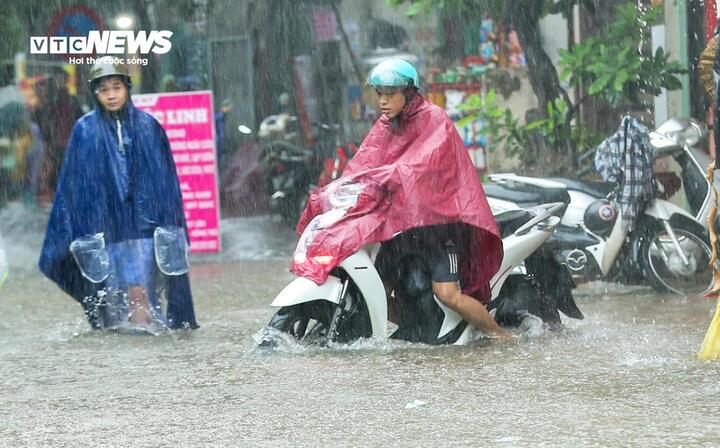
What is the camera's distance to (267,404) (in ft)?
20.4

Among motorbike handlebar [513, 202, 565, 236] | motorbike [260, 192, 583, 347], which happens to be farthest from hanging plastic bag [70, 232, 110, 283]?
motorbike handlebar [513, 202, 565, 236]

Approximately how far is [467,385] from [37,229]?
10.0 meters

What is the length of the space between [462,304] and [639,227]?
2.80 meters

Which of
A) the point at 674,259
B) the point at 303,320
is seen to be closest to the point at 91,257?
the point at 303,320

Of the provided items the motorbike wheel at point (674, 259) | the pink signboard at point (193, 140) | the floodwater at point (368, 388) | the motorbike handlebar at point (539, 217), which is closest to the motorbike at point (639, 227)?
the motorbike wheel at point (674, 259)

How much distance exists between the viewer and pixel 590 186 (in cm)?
1040

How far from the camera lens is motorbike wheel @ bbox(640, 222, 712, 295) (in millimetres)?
9922

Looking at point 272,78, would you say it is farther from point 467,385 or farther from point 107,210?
point 467,385

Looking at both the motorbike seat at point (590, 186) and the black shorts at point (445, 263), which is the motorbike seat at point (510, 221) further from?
the motorbike seat at point (590, 186)

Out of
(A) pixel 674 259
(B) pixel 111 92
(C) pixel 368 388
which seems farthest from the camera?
(A) pixel 674 259

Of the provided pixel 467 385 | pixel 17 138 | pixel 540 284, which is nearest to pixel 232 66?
pixel 17 138

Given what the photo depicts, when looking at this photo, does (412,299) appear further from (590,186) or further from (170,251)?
(590,186)

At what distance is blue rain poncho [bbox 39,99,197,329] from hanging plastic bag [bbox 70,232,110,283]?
0.01 metres

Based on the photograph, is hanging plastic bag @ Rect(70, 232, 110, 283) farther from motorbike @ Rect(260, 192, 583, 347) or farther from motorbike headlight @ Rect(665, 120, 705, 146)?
motorbike headlight @ Rect(665, 120, 705, 146)
